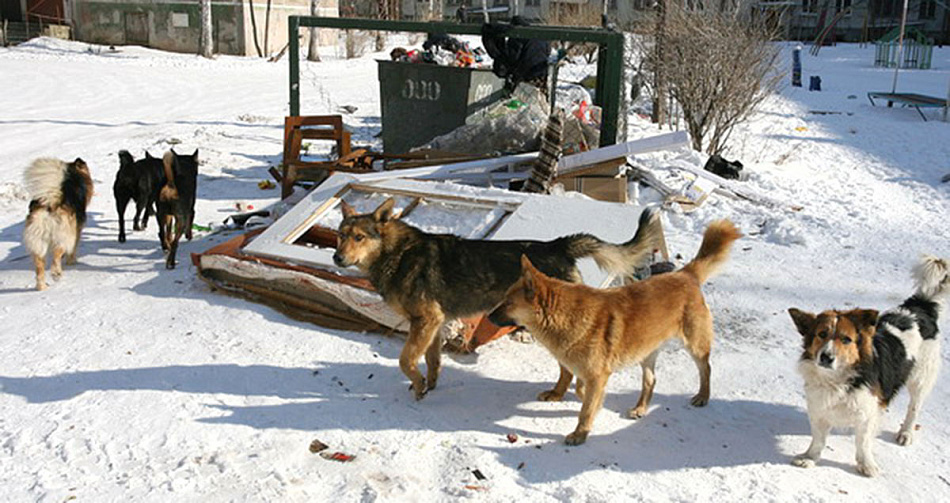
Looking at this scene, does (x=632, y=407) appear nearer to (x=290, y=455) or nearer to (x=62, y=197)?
(x=290, y=455)

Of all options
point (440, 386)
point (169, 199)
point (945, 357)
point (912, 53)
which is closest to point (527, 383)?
point (440, 386)

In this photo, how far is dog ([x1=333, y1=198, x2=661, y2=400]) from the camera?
4773mm

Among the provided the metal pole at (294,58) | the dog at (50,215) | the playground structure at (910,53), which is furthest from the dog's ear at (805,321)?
the playground structure at (910,53)

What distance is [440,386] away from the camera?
16.5 ft

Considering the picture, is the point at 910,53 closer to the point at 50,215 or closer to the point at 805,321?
the point at 805,321

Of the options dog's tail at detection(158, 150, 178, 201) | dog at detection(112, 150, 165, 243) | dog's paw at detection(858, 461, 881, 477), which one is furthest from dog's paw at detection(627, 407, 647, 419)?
dog at detection(112, 150, 165, 243)

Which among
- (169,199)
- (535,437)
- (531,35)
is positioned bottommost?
(535,437)

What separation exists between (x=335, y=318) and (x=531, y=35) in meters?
4.85

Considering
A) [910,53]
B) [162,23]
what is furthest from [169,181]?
[910,53]

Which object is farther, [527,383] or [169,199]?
[169,199]

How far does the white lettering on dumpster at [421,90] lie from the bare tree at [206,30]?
73.3 feet

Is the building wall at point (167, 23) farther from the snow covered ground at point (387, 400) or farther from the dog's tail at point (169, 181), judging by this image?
the dog's tail at point (169, 181)

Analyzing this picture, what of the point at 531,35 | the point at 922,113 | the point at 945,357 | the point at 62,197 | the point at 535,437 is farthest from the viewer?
the point at 922,113

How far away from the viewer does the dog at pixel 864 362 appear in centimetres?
386
